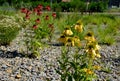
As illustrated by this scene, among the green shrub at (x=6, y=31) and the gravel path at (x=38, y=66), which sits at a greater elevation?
the green shrub at (x=6, y=31)

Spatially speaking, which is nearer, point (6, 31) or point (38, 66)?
point (38, 66)

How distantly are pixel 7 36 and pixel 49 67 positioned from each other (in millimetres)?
2990

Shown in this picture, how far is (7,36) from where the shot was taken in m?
10.7

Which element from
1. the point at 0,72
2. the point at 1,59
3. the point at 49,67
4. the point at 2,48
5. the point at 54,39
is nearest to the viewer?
the point at 0,72

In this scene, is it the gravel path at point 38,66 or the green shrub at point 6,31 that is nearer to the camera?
the gravel path at point 38,66

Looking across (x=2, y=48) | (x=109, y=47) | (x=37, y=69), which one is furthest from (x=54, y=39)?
(x=37, y=69)

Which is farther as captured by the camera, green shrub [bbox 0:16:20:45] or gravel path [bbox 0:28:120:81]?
green shrub [bbox 0:16:20:45]

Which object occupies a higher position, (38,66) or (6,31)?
(6,31)

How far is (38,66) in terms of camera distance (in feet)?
26.0

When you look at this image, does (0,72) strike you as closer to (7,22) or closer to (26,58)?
(26,58)

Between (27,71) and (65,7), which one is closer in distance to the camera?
(27,71)

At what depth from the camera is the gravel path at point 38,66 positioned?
7.11 metres

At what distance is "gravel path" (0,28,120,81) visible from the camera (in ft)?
23.3

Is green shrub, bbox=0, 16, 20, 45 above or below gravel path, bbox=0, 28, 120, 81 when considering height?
above
